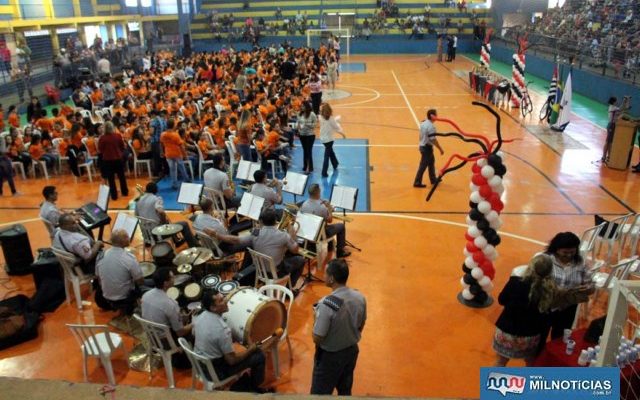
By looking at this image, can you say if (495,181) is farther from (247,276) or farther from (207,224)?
(207,224)

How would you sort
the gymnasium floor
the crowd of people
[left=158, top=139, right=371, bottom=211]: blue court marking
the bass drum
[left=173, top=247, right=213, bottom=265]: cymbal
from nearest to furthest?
1. the bass drum
2. the gymnasium floor
3. [left=173, top=247, right=213, bottom=265]: cymbal
4. [left=158, top=139, right=371, bottom=211]: blue court marking
5. the crowd of people

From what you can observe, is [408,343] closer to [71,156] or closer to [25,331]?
[25,331]

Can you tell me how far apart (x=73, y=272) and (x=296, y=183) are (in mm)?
3871

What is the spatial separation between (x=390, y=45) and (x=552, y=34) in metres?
12.4

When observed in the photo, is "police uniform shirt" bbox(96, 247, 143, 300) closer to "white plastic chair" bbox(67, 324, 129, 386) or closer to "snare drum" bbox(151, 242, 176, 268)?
"snare drum" bbox(151, 242, 176, 268)

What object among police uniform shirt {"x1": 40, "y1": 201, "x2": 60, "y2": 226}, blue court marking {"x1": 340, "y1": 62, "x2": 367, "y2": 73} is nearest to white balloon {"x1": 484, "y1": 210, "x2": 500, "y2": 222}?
police uniform shirt {"x1": 40, "y1": 201, "x2": 60, "y2": 226}

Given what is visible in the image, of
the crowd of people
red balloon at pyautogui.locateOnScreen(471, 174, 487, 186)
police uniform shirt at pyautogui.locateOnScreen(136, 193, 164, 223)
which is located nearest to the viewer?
red balloon at pyautogui.locateOnScreen(471, 174, 487, 186)

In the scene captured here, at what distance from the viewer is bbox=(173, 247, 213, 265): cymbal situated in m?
6.58

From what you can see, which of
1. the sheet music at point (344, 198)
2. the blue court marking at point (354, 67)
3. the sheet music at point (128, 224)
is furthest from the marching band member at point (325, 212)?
the blue court marking at point (354, 67)

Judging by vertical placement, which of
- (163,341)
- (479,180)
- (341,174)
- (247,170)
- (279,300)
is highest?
(479,180)

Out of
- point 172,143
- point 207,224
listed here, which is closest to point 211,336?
point 207,224

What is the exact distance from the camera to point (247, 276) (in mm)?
6699

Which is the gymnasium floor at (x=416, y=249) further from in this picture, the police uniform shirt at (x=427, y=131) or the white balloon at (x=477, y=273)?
the police uniform shirt at (x=427, y=131)

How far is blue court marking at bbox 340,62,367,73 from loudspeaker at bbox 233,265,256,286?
80.9 feet
